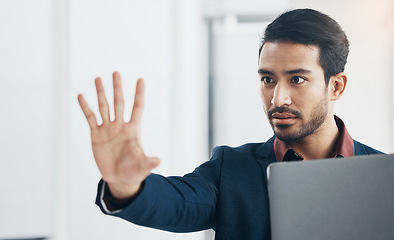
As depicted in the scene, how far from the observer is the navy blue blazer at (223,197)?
94 centimetres

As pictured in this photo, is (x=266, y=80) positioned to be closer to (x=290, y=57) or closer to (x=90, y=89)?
(x=290, y=57)

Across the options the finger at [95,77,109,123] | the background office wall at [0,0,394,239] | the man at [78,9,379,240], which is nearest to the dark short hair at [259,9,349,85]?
the man at [78,9,379,240]

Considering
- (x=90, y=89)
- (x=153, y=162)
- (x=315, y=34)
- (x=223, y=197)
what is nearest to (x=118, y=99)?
(x=153, y=162)

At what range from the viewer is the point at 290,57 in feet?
3.99

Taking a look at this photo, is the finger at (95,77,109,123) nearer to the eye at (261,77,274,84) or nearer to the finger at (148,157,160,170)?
the finger at (148,157,160,170)

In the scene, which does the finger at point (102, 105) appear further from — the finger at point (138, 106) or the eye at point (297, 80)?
the eye at point (297, 80)

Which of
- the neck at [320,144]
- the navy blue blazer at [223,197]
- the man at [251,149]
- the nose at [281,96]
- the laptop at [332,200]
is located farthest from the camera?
the neck at [320,144]

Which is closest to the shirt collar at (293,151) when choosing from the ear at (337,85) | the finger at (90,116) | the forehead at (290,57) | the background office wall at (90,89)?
the ear at (337,85)

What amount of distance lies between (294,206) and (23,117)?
197 centimetres

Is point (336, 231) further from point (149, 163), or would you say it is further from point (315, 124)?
point (315, 124)

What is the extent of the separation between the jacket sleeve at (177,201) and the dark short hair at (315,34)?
40 cm

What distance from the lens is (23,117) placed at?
2320 millimetres

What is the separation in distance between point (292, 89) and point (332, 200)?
56 centimetres

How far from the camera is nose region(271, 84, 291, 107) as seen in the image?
1.18 meters
